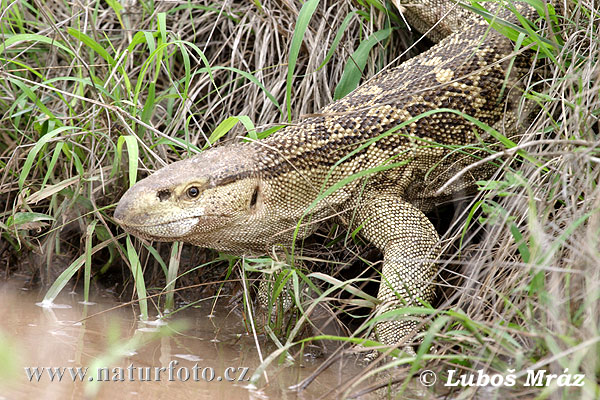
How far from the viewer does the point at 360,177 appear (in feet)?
11.1

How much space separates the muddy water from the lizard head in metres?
0.50

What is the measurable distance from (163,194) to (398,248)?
1080mm

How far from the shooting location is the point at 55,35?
4168mm

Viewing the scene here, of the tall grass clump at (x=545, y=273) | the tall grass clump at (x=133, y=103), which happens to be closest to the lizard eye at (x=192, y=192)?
the tall grass clump at (x=133, y=103)

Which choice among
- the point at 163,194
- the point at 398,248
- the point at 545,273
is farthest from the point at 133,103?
the point at 545,273

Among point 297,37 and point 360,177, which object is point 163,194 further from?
point 297,37

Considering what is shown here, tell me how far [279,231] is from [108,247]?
3.77 feet

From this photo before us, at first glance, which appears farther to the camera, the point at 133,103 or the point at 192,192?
the point at 133,103

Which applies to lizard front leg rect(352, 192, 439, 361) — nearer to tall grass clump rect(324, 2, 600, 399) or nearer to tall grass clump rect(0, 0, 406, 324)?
tall grass clump rect(324, 2, 600, 399)

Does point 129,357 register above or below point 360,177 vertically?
below

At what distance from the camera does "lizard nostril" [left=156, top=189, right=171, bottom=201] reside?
3.09 meters

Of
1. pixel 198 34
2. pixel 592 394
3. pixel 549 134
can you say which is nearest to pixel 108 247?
pixel 198 34

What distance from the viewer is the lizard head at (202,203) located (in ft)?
10.1

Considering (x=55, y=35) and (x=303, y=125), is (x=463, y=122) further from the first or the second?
(x=55, y=35)
